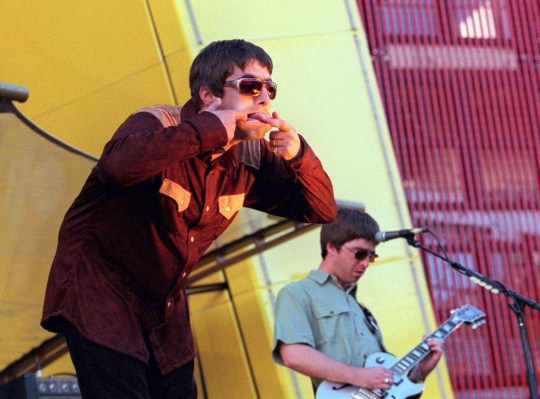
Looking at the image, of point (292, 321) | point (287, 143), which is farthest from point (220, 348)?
point (287, 143)

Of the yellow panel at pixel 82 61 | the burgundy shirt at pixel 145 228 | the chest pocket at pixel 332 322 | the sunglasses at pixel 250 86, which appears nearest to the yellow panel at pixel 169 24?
the yellow panel at pixel 82 61

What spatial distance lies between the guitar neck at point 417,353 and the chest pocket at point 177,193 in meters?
2.76

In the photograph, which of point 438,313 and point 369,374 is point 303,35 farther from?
point 438,313

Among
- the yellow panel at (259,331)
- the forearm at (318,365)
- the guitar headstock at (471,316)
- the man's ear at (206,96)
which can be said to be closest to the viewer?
the man's ear at (206,96)

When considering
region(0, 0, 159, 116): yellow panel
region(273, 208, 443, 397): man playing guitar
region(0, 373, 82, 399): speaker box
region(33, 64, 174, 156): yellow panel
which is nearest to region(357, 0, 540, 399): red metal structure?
region(33, 64, 174, 156): yellow panel

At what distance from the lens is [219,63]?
3041 millimetres

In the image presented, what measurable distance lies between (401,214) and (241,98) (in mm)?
4801

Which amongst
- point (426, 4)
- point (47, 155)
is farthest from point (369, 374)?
point (426, 4)

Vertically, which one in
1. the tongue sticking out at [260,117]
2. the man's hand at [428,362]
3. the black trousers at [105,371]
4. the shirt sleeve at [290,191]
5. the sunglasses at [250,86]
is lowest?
the man's hand at [428,362]

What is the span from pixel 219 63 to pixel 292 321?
7.91 feet

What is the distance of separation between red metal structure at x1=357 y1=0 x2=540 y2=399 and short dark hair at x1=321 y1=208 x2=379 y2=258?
518 centimetres

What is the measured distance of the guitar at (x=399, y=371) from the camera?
518cm

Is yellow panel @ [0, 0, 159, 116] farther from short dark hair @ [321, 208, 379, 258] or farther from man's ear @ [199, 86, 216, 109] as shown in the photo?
man's ear @ [199, 86, 216, 109]

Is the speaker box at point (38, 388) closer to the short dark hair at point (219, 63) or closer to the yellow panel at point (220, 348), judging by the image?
the yellow panel at point (220, 348)
